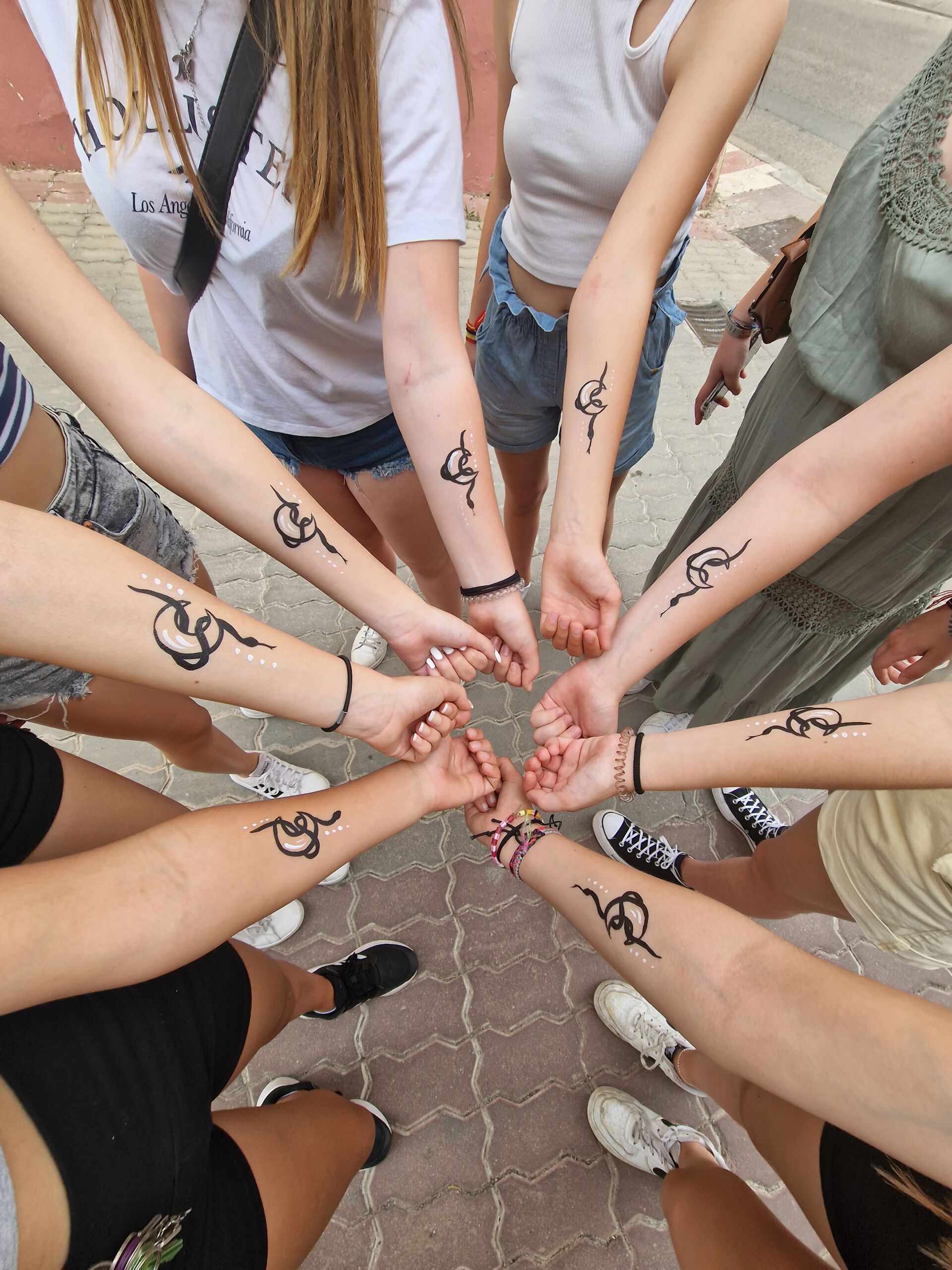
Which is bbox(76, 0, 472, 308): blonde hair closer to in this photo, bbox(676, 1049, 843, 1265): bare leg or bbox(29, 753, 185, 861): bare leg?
bbox(29, 753, 185, 861): bare leg

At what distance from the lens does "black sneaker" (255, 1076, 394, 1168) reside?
1.81 meters

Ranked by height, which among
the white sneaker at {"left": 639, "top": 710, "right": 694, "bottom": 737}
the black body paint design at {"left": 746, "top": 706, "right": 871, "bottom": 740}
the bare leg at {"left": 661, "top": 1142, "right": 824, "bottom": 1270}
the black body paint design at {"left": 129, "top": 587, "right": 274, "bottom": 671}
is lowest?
the bare leg at {"left": 661, "top": 1142, "right": 824, "bottom": 1270}

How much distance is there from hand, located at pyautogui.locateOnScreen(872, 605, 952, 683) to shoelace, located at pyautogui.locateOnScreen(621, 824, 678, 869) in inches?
38.6

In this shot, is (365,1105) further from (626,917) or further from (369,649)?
(369,649)

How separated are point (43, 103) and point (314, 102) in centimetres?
534

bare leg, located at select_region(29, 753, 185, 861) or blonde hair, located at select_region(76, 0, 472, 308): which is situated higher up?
blonde hair, located at select_region(76, 0, 472, 308)

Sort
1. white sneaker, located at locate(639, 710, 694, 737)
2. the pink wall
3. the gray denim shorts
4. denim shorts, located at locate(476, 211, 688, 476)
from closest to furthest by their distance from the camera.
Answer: the gray denim shorts < denim shorts, located at locate(476, 211, 688, 476) < white sneaker, located at locate(639, 710, 694, 737) < the pink wall

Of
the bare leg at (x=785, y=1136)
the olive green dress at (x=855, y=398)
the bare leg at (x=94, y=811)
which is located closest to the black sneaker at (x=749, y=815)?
the olive green dress at (x=855, y=398)

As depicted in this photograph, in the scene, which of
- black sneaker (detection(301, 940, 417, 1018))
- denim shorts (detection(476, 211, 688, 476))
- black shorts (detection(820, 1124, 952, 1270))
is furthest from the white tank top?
black sneaker (detection(301, 940, 417, 1018))

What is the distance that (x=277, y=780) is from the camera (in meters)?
2.48

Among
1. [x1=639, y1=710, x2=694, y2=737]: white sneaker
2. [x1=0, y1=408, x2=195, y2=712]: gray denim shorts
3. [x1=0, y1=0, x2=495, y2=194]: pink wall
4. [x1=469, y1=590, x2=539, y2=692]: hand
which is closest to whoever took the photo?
[x1=0, y1=408, x2=195, y2=712]: gray denim shorts

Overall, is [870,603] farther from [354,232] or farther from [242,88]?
[242,88]

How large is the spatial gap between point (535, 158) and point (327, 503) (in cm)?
117

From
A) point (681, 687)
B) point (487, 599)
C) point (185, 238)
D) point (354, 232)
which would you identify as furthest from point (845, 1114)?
point (185, 238)
